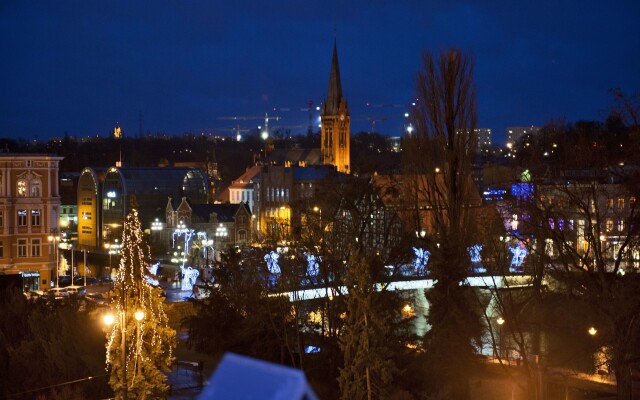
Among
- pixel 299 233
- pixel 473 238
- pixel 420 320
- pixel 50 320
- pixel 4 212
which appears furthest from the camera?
pixel 4 212

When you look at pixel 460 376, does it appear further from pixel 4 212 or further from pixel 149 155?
pixel 149 155

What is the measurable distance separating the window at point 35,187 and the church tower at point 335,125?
5867 cm

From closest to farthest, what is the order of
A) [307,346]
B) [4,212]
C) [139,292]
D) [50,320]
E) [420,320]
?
[139,292], [50,320], [307,346], [420,320], [4,212]

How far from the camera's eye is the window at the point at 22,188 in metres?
41.8

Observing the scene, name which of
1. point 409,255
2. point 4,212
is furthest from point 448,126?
point 4,212

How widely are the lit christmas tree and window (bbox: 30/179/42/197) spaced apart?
27.4 meters

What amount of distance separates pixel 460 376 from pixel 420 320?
15109 millimetres

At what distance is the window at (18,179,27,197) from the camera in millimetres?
41812

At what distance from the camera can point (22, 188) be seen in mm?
41969

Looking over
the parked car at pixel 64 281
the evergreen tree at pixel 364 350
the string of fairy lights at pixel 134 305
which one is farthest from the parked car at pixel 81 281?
the evergreen tree at pixel 364 350

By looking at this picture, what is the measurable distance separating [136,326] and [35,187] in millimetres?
28431

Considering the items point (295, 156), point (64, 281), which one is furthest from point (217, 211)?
point (295, 156)

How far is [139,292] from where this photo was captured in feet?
52.9

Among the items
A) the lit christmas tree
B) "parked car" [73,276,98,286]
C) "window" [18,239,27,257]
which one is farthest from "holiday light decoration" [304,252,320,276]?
"window" [18,239,27,257]
